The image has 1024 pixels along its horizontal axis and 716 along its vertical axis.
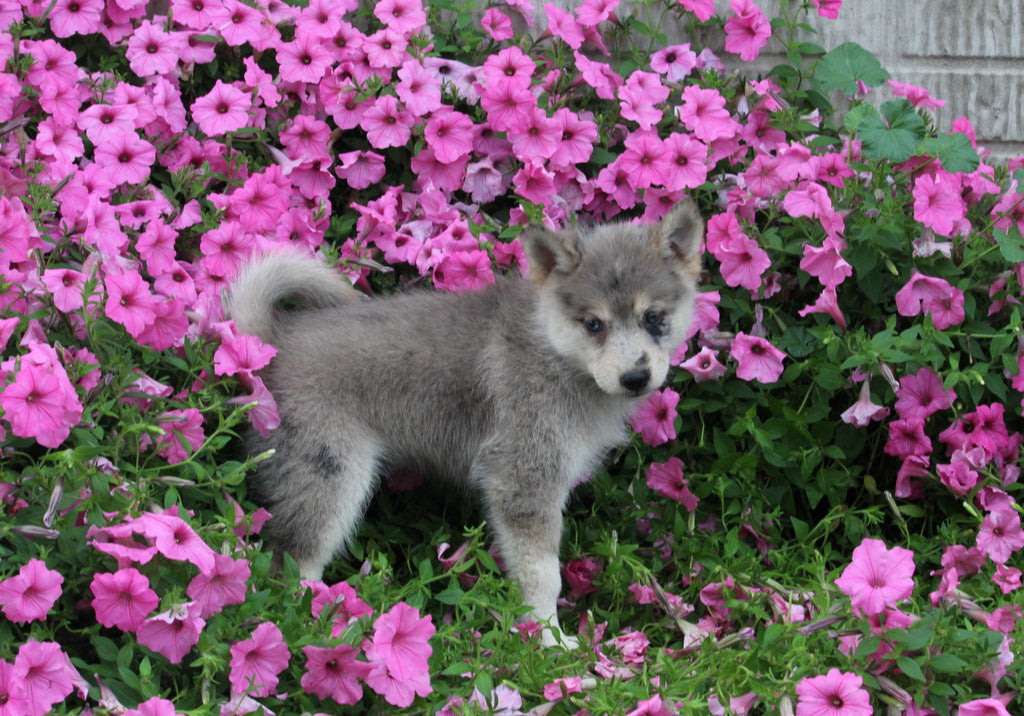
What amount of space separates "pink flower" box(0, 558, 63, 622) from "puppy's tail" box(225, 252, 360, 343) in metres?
1.38

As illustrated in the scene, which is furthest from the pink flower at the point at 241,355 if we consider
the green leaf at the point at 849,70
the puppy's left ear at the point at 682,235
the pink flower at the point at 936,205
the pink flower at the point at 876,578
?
the green leaf at the point at 849,70

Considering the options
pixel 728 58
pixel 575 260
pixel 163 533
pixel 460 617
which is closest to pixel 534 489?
pixel 460 617

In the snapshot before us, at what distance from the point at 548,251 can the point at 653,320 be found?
17.9 inches

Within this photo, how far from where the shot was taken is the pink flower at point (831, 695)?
2984 mm

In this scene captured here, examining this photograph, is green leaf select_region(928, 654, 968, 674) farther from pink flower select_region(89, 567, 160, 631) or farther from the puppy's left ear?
pink flower select_region(89, 567, 160, 631)

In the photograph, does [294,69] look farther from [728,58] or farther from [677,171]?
[728,58]

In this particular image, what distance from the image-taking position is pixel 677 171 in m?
4.69

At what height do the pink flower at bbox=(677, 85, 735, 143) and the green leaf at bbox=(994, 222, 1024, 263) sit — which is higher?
the pink flower at bbox=(677, 85, 735, 143)

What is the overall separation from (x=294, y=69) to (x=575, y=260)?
1546 mm

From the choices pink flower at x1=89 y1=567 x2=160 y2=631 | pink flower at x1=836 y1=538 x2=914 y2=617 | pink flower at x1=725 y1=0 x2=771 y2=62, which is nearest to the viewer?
pink flower at x1=89 y1=567 x2=160 y2=631

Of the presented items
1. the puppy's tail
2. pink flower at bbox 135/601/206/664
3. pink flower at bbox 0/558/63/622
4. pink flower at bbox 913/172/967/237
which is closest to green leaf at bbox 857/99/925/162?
pink flower at bbox 913/172/967/237

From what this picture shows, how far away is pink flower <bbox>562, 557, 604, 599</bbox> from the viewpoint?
4.18m

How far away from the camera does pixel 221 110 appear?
15.2ft

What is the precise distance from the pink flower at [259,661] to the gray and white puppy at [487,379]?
0.95 metres
